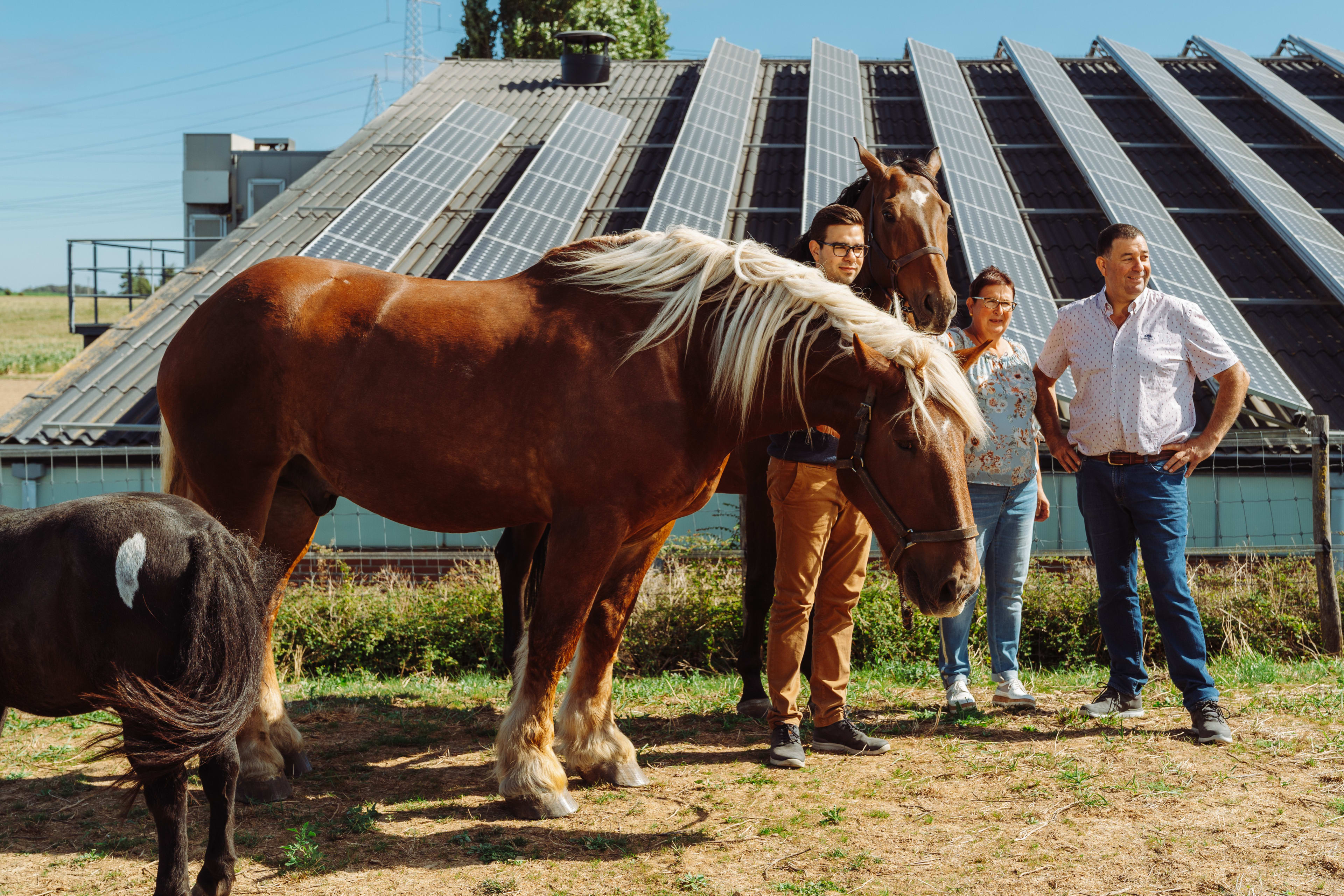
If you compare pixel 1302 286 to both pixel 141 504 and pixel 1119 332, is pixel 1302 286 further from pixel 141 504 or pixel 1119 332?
pixel 141 504

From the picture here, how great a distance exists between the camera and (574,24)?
2180 cm

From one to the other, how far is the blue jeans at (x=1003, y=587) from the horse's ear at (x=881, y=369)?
6.04 feet

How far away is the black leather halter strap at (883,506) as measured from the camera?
10.0ft

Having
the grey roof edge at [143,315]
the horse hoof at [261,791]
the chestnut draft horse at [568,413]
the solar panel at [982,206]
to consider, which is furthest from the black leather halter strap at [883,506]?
the grey roof edge at [143,315]

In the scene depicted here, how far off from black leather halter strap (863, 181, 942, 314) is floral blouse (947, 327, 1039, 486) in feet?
1.13

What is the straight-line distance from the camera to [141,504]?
2.48m

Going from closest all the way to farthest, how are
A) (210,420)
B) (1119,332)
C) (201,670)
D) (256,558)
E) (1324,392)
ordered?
(201,670) → (256,558) → (210,420) → (1119,332) → (1324,392)

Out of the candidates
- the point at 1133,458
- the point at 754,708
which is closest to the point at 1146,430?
the point at 1133,458

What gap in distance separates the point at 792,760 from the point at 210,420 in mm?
2731

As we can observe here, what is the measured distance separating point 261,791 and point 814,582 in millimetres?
2303

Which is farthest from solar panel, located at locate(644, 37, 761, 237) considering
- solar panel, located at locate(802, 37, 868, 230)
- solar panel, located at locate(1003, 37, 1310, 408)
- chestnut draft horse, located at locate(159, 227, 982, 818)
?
solar panel, located at locate(1003, 37, 1310, 408)

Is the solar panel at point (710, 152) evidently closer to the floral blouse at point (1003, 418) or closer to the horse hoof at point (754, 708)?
the floral blouse at point (1003, 418)

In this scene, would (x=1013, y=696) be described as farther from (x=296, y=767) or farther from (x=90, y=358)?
(x=90, y=358)

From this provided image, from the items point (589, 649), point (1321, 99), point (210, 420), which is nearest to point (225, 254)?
point (210, 420)
